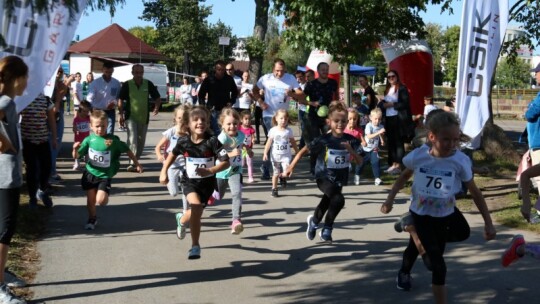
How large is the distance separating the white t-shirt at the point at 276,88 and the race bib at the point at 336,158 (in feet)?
16.0

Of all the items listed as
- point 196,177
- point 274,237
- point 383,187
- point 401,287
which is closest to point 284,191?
point 383,187

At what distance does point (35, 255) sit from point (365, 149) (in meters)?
7.13

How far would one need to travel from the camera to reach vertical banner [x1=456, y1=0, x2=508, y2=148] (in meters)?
9.60

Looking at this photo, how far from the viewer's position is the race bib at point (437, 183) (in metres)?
5.64

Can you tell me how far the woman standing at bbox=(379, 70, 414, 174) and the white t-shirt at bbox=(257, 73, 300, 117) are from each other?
169 centimetres

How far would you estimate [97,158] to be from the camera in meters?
8.45

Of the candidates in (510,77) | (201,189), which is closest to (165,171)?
(201,189)

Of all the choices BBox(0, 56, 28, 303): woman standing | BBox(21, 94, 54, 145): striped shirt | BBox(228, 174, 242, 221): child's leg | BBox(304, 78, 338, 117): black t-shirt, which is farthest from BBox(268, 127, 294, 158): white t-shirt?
BBox(0, 56, 28, 303): woman standing

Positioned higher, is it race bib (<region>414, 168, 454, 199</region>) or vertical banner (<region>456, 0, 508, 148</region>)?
vertical banner (<region>456, 0, 508, 148</region>)

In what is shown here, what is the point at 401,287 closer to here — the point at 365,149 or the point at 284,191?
the point at 284,191

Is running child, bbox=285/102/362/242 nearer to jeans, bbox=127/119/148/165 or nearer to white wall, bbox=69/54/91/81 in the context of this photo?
jeans, bbox=127/119/148/165

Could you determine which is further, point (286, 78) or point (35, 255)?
A: point (286, 78)

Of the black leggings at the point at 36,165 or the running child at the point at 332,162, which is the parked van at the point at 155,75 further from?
the running child at the point at 332,162

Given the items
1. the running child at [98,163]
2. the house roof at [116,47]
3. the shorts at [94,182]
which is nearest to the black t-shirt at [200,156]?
the running child at [98,163]
